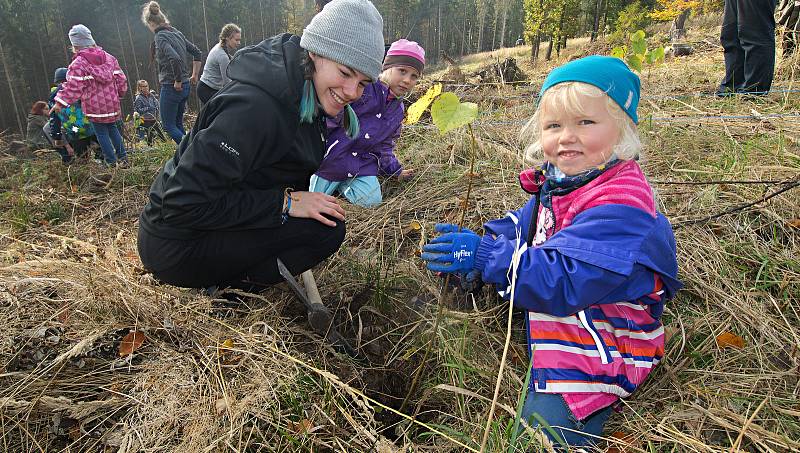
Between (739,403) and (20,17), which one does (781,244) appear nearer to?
(739,403)

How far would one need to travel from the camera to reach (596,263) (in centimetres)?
124

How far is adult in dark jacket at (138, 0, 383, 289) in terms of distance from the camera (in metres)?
1.57

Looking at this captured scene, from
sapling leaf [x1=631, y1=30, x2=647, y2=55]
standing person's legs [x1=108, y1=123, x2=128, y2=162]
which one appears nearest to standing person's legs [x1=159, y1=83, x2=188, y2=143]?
standing person's legs [x1=108, y1=123, x2=128, y2=162]

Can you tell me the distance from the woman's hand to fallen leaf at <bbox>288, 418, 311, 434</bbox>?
90 centimetres

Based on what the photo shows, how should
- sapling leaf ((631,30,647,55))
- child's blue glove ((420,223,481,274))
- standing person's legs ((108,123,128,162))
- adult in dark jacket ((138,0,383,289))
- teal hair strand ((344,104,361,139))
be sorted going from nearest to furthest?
child's blue glove ((420,223,481,274))
adult in dark jacket ((138,0,383,289))
teal hair strand ((344,104,361,139))
sapling leaf ((631,30,647,55))
standing person's legs ((108,123,128,162))

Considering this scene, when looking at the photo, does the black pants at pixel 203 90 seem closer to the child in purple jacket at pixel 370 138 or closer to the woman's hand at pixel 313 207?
the child in purple jacket at pixel 370 138

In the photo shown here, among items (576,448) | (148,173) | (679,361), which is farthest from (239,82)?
(148,173)

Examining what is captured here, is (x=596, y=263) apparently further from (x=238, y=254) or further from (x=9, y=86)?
(x=9, y=86)

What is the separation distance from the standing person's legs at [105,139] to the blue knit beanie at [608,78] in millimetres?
5269

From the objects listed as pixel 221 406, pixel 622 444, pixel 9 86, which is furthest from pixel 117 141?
pixel 9 86

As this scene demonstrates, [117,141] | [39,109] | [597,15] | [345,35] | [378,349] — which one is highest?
[597,15]

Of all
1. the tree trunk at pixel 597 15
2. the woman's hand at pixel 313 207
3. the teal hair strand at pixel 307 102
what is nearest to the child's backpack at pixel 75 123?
the woman's hand at pixel 313 207

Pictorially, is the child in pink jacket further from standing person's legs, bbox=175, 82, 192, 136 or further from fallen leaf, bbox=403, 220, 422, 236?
fallen leaf, bbox=403, 220, 422, 236

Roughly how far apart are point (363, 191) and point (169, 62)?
3882 millimetres
